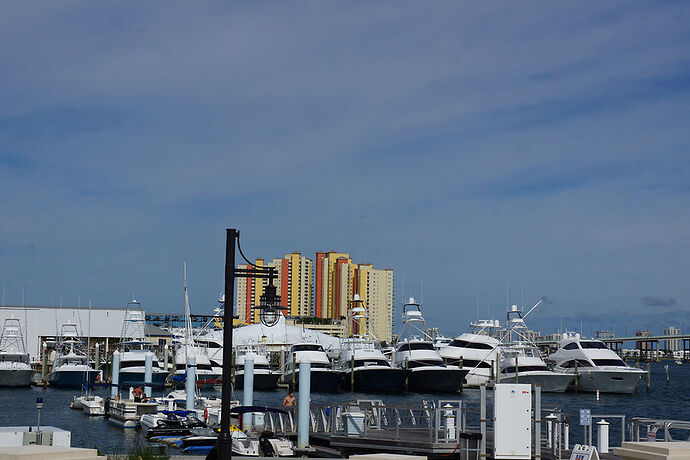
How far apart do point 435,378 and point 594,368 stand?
55.6 feet

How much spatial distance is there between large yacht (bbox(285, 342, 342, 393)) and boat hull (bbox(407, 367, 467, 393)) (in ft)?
26.9

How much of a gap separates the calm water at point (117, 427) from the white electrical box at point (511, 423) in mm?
19762

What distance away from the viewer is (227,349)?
15.4 metres

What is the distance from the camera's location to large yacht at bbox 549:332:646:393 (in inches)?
3511

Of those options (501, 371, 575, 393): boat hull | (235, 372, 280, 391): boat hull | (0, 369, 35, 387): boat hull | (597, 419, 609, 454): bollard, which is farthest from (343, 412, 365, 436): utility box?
(0, 369, 35, 387): boat hull

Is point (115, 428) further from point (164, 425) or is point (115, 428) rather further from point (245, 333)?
point (245, 333)

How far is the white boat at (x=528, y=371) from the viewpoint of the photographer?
90750 millimetres

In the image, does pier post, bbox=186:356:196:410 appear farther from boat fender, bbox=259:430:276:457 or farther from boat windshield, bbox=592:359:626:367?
boat windshield, bbox=592:359:626:367

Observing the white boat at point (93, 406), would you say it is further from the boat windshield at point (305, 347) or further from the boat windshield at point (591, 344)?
the boat windshield at point (591, 344)

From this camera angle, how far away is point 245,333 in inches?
5423

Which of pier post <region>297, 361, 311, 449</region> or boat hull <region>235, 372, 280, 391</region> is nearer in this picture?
pier post <region>297, 361, 311, 449</region>

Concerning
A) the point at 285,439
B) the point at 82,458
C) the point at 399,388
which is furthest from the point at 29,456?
the point at 399,388

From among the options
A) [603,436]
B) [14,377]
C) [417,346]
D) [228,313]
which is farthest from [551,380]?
[228,313]

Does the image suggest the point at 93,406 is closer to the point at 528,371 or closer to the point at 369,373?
the point at 369,373
